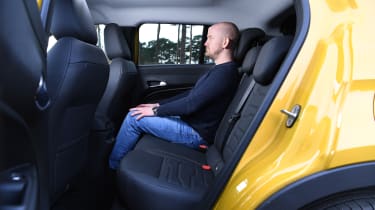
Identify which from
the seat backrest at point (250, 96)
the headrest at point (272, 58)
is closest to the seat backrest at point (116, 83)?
the seat backrest at point (250, 96)

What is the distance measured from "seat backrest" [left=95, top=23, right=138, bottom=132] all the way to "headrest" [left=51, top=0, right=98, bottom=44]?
767mm

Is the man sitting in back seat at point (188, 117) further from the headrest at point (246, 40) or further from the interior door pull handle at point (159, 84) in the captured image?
the interior door pull handle at point (159, 84)

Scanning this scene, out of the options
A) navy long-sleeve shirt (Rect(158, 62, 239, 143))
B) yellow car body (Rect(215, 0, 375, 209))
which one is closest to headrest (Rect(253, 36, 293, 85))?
yellow car body (Rect(215, 0, 375, 209))

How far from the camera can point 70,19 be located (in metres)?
1.34

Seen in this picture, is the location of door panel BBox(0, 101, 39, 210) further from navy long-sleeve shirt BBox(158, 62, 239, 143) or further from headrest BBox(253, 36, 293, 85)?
navy long-sleeve shirt BBox(158, 62, 239, 143)

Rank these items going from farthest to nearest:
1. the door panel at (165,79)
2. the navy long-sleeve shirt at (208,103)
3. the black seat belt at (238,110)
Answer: the door panel at (165,79) < the navy long-sleeve shirt at (208,103) < the black seat belt at (238,110)

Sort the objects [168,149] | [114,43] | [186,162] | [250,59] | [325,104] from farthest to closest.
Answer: [114,43] < [250,59] < [168,149] < [186,162] < [325,104]

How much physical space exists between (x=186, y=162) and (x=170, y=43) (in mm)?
1521

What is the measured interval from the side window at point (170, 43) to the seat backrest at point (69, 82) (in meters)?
1.50

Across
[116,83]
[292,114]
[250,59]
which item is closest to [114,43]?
[116,83]

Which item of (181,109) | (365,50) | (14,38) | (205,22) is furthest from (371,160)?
(205,22)

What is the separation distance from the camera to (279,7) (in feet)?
7.98

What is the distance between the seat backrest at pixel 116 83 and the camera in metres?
2.23

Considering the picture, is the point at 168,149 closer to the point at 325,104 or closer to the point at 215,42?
the point at 215,42
